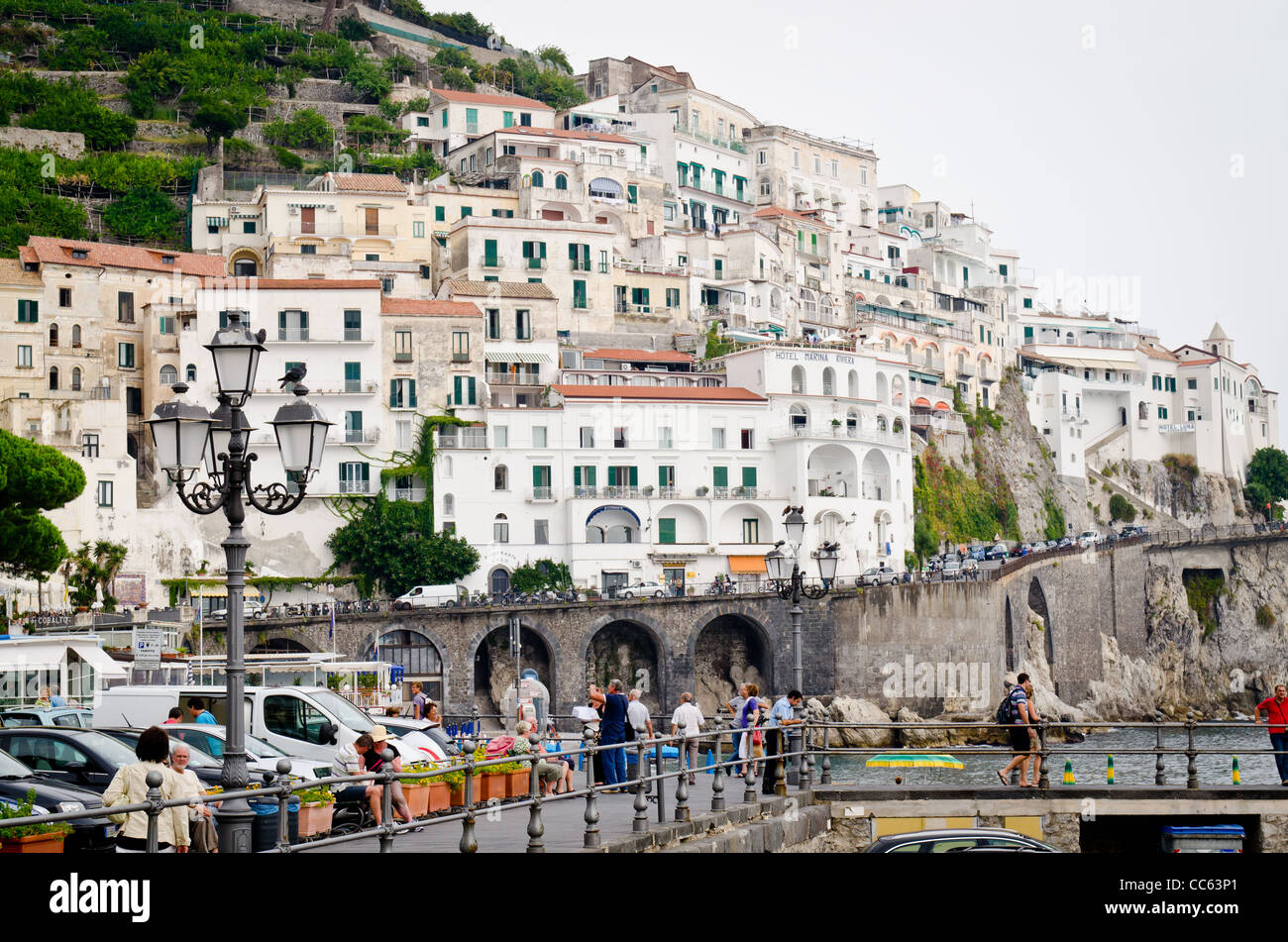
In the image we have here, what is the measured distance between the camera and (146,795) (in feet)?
40.9

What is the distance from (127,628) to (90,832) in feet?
137

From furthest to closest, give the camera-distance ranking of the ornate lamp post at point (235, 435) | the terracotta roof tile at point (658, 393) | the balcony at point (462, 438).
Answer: the terracotta roof tile at point (658, 393)
the balcony at point (462, 438)
the ornate lamp post at point (235, 435)

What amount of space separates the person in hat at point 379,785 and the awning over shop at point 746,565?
168 feet

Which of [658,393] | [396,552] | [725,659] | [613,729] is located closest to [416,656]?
[396,552]

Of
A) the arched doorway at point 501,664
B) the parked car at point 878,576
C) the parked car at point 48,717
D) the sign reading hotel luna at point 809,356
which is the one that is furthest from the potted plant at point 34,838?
the sign reading hotel luna at point 809,356

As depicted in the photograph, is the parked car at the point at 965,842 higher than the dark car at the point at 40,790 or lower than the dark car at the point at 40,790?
lower

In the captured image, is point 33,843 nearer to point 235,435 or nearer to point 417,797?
point 235,435

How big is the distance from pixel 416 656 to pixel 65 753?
44.0 m

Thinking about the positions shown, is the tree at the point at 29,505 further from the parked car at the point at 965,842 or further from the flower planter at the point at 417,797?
the parked car at the point at 965,842

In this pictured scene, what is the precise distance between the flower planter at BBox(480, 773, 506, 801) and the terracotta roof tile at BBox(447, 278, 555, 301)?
56058 millimetres

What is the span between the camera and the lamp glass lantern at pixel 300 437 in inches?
576

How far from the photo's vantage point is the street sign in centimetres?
3997
